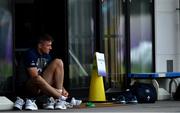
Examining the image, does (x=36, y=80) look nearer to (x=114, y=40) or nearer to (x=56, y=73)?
(x=56, y=73)

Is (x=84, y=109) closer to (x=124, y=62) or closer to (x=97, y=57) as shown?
(x=97, y=57)

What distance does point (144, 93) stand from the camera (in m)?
12.2

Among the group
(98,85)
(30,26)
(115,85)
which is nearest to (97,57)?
(98,85)

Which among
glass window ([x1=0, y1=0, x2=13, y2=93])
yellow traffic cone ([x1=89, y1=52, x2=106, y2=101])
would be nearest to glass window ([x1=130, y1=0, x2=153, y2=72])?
yellow traffic cone ([x1=89, y1=52, x2=106, y2=101])

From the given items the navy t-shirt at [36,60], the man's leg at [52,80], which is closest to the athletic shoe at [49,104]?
the man's leg at [52,80]

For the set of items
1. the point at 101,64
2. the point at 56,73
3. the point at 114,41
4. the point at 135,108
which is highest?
the point at 114,41

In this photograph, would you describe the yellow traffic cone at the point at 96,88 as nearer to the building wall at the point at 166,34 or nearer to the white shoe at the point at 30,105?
the white shoe at the point at 30,105

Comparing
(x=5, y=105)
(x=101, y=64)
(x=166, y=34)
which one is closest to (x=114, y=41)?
(x=101, y=64)

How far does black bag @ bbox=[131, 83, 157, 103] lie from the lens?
12.1 meters

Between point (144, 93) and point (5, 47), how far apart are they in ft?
9.97

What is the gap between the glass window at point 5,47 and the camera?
38.2 ft

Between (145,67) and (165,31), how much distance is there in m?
0.99

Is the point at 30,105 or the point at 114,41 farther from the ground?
the point at 114,41

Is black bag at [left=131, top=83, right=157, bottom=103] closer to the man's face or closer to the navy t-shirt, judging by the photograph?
the navy t-shirt
